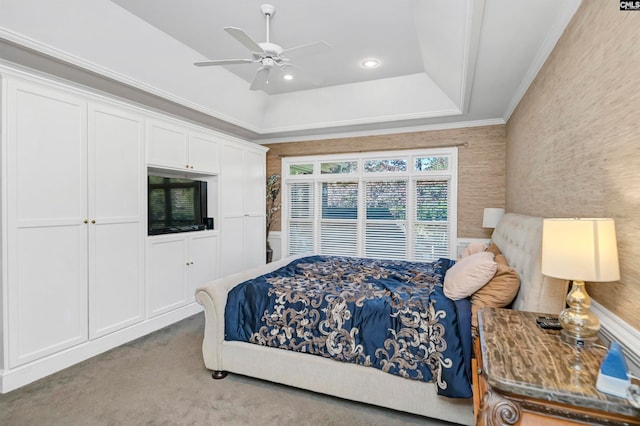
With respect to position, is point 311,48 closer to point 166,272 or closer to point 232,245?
point 166,272

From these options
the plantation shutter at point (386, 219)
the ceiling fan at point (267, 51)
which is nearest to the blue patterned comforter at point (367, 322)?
the ceiling fan at point (267, 51)

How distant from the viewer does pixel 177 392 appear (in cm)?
234

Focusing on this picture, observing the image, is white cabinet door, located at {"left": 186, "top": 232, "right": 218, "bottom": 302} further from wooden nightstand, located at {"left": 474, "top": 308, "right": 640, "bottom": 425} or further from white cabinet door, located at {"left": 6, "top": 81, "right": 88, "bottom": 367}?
wooden nightstand, located at {"left": 474, "top": 308, "right": 640, "bottom": 425}

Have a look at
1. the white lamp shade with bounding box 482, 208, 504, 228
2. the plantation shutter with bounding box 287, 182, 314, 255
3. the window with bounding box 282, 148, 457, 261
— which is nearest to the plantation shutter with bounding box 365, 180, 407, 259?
the window with bounding box 282, 148, 457, 261

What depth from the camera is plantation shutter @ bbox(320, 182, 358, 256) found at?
525 cm

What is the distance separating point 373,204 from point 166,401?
378 cm

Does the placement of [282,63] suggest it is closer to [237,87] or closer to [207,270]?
[237,87]

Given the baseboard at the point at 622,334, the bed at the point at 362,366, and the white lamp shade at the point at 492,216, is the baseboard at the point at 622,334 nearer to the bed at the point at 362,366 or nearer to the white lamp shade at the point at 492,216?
the bed at the point at 362,366

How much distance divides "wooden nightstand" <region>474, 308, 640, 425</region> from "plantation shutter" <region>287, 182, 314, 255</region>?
14.3ft

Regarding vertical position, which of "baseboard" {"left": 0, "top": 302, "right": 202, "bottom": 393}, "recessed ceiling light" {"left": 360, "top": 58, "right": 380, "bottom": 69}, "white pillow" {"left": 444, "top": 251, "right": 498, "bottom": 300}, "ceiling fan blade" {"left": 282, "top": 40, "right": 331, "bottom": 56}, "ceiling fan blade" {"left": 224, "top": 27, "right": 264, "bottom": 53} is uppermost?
"recessed ceiling light" {"left": 360, "top": 58, "right": 380, "bottom": 69}

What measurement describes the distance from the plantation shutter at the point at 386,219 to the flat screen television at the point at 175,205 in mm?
2548

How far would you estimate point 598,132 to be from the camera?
1600mm

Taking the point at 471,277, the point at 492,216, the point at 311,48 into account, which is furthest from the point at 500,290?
the point at 492,216

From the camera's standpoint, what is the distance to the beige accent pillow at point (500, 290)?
196 centimetres
